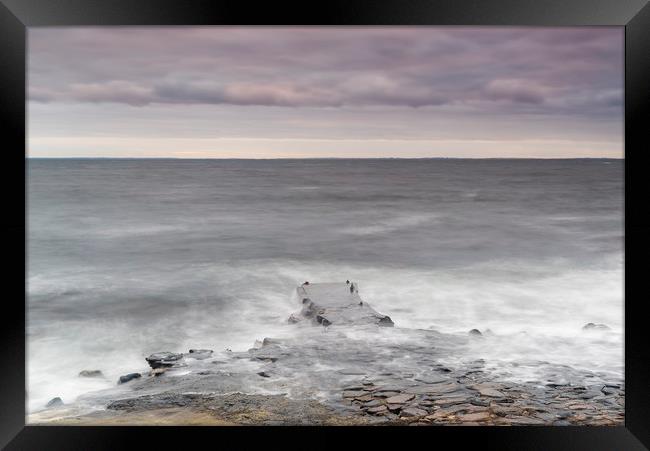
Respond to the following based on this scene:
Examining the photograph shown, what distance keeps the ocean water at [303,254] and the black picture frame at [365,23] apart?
5.69 feet

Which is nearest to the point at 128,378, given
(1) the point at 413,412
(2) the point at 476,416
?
(1) the point at 413,412

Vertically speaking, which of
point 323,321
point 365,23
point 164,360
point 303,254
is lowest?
point 164,360

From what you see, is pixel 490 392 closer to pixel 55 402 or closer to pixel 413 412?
pixel 413 412

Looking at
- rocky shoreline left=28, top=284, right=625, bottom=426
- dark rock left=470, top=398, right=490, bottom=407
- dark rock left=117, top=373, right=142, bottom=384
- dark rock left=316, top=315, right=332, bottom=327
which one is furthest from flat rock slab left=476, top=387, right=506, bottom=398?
dark rock left=117, top=373, right=142, bottom=384

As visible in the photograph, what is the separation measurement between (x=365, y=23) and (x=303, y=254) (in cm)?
1425

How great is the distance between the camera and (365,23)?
2.46 m

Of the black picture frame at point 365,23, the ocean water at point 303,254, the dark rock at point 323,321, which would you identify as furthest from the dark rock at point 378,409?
the dark rock at point 323,321

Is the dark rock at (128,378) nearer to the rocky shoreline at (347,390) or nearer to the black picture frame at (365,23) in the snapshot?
the rocky shoreline at (347,390)

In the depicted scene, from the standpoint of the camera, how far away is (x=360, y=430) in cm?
253

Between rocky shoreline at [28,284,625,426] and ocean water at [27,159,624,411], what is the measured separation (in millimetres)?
396

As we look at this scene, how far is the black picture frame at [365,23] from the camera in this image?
245cm

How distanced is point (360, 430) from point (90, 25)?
195 centimetres

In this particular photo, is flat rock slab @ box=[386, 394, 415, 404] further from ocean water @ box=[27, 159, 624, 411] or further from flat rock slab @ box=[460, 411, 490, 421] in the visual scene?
ocean water @ box=[27, 159, 624, 411]

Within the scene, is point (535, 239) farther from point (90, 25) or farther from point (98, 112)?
point (90, 25)
